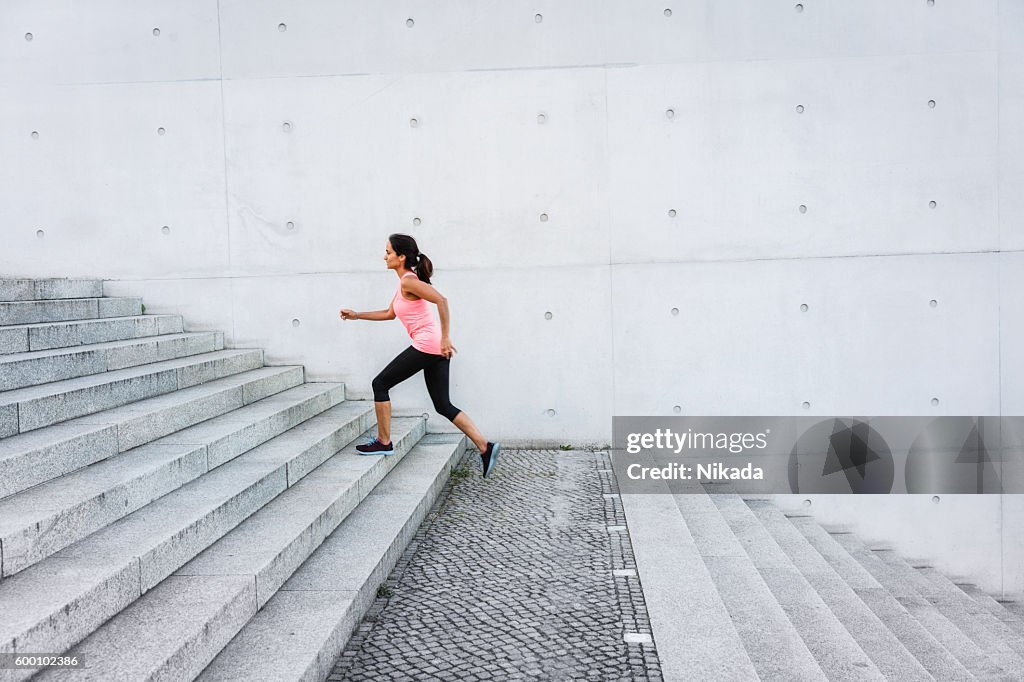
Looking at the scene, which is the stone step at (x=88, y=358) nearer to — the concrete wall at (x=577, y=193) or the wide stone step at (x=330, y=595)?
the concrete wall at (x=577, y=193)

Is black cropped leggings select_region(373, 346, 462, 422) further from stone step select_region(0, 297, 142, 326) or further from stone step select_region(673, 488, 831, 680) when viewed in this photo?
stone step select_region(0, 297, 142, 326)

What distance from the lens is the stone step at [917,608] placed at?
490 centimetres

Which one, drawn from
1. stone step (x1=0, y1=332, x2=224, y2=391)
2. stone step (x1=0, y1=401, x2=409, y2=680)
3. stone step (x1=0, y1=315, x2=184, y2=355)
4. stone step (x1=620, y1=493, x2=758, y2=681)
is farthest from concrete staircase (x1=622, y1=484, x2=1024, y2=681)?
stone step (x1=0, y1=315, x2=184, y2=355)

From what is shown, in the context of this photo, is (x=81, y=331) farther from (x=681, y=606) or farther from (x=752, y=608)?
(x=752, y=608)

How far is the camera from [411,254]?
18.6 ft

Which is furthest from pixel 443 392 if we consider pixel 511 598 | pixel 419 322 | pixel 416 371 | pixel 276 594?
pixel 276 594

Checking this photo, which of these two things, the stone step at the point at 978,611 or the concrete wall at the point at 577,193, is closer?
the stone step at the point at 978,611

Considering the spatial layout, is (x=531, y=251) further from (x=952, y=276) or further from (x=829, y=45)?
(x=952, y=276)

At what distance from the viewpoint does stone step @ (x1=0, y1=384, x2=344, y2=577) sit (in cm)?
310

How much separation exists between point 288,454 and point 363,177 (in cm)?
333

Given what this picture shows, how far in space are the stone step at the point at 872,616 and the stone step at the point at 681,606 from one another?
0.86 metres

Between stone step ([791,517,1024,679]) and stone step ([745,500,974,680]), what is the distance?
0.18 meters

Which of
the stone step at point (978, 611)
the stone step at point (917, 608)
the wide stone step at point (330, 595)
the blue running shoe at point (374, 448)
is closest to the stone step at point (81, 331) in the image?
the blue running shoe at point (374, 448)

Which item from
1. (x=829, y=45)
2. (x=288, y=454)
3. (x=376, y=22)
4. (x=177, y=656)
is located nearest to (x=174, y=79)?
(x=376, y=22)
